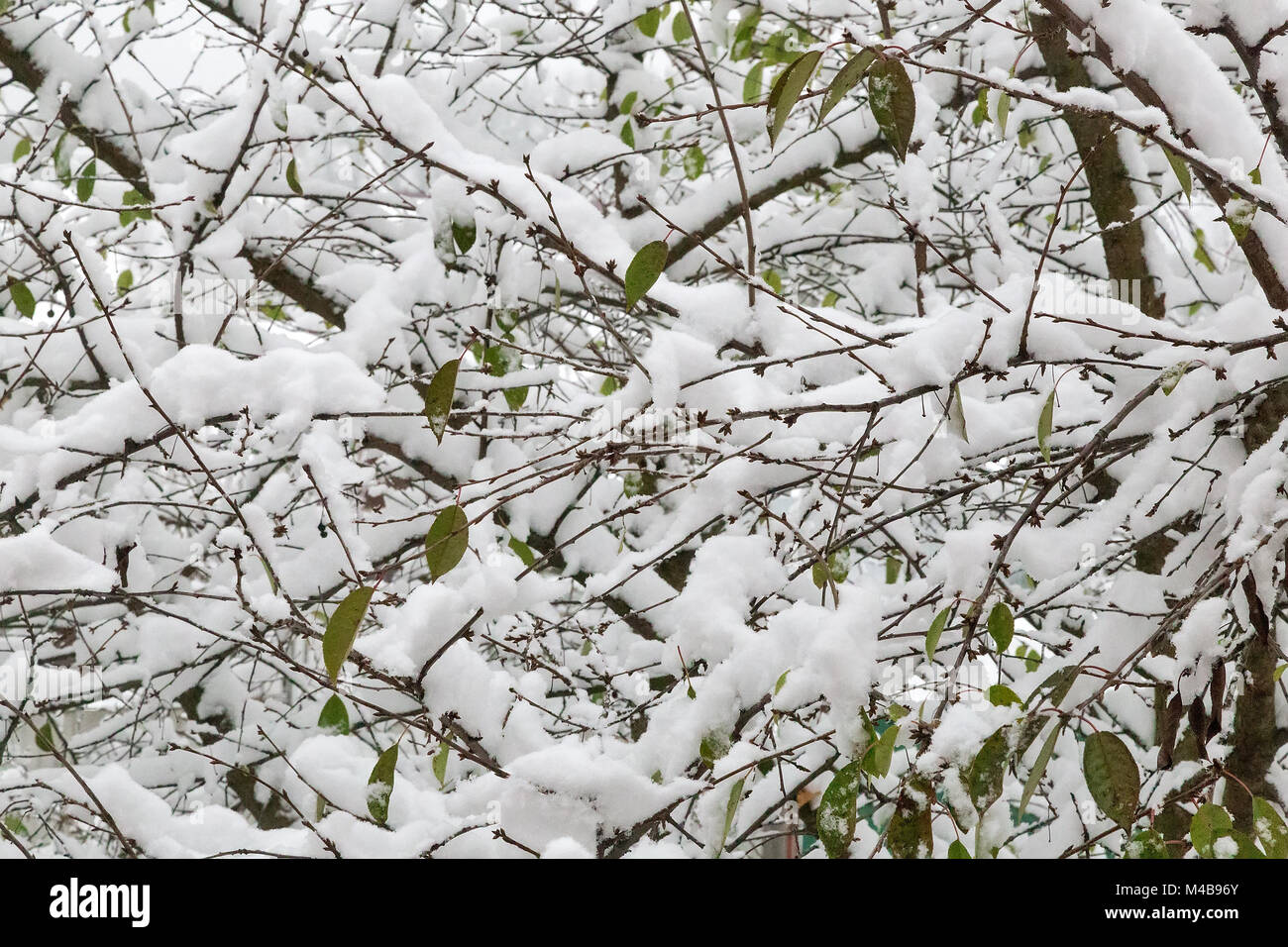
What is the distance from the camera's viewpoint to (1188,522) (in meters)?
1.59

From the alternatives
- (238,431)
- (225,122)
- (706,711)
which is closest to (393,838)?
(706,711)

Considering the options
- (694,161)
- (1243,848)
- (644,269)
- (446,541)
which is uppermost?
(694,161)

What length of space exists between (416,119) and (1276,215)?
4.61ft

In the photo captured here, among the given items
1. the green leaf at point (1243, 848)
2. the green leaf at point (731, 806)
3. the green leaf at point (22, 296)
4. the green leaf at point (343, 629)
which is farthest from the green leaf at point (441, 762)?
the green leaf at point (22, 296)

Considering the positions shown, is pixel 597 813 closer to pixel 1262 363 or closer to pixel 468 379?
pixel 1262 363

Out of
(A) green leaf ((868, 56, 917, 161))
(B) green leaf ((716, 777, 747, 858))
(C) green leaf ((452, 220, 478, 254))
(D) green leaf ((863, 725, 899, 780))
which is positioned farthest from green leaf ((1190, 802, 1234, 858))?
(C) green leaf ((452, 220, 478, 254))

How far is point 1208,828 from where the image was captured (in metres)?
0.94

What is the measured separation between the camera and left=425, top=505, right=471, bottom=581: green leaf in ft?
3.81

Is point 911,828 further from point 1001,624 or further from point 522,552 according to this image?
point 522,552

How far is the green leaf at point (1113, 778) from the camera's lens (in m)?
0.94

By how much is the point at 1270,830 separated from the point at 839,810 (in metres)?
0.45

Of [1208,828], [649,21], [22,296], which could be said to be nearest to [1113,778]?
[1208,828]

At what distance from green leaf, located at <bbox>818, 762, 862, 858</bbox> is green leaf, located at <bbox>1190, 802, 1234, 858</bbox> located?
331 mm

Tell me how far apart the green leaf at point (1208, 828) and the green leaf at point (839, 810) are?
1.08 ft
